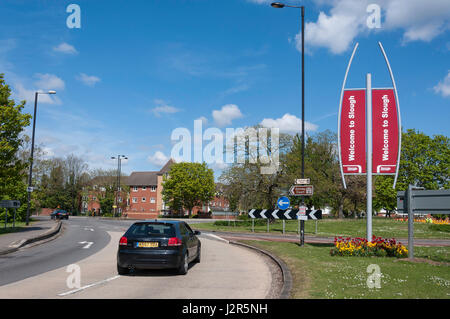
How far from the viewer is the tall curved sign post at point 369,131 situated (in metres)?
14.3

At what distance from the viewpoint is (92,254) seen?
14633 millimetres

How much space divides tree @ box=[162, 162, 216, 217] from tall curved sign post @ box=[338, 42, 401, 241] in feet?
216

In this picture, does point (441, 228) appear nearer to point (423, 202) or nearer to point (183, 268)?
point (423, 202)

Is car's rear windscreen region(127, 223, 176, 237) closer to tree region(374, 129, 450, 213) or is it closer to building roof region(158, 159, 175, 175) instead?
tree region(374, 129, 450, 213)

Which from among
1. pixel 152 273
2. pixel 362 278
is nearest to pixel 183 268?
pixel 152 273

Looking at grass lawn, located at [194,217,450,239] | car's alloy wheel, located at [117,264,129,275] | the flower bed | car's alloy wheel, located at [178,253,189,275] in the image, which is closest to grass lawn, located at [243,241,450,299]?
the flower bed

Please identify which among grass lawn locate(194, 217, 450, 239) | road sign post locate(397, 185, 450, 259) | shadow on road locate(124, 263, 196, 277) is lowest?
grass lawn locate(194, 217, 450, 239)

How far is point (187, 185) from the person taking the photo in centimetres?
7919

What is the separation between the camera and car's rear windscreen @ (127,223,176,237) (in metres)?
9.66

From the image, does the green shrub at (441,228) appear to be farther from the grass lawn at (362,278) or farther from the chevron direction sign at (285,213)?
the grass lawn at (362,278)

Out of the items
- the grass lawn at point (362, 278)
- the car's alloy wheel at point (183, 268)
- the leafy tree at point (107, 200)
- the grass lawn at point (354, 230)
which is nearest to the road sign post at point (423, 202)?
the grass lawn at point (362, 278)

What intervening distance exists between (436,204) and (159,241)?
7692mm
